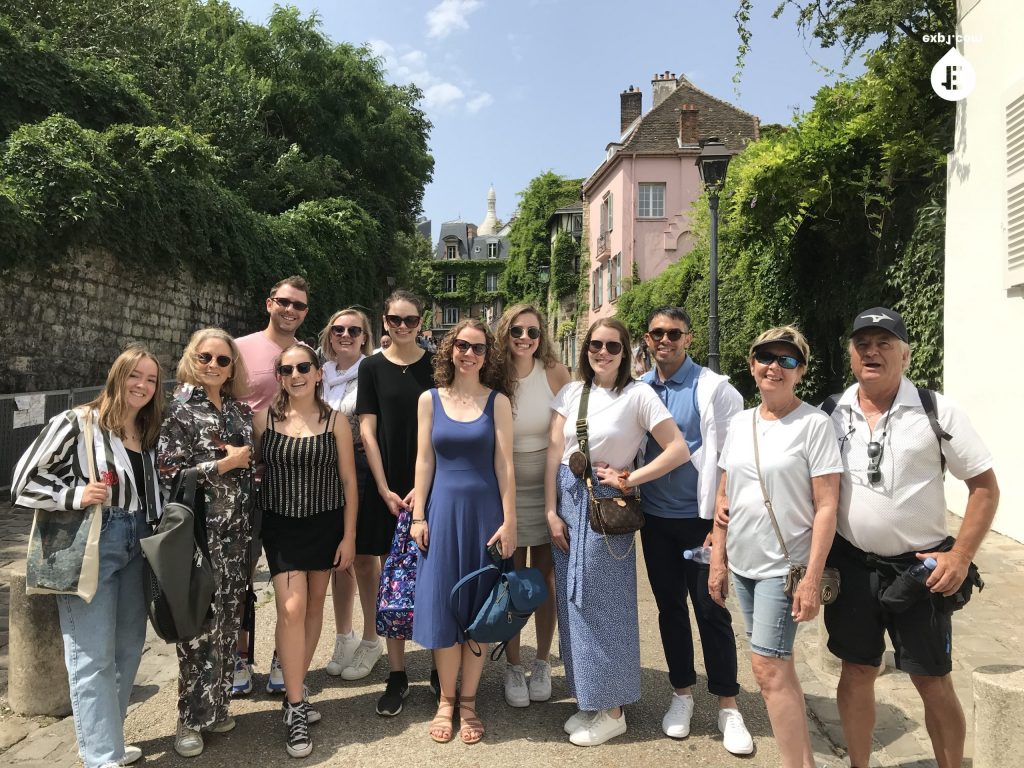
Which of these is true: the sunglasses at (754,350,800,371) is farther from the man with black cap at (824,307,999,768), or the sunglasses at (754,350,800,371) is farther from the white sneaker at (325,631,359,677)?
the white sneaker at (325,631,359,677)

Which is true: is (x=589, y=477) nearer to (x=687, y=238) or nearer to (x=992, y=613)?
(x=992, y=613)

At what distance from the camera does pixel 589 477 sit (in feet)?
11.5

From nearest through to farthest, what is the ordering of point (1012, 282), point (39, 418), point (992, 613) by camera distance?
point (992, 613) → point (1012, 282) → point (39, 418)

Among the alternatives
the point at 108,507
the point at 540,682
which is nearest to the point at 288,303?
the point at 108,507

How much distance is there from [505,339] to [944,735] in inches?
101

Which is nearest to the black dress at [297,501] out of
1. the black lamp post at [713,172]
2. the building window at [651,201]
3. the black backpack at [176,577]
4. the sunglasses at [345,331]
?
the black backpack at [176,577]

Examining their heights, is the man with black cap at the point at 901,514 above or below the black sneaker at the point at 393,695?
above

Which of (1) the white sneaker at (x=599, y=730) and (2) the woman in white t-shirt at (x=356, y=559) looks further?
(2) the woman in white t-shirt at (x=356, y=559)

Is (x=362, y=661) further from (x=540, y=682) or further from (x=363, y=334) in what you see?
(x=363, y=334)

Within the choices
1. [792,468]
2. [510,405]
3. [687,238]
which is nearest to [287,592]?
[510,405]

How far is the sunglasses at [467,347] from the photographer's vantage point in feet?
11.9

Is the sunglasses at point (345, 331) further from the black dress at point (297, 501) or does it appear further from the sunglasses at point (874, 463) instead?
the sunglasses at point (874, 463)

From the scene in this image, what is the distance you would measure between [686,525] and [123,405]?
105 inches

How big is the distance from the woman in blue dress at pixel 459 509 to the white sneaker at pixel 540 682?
17.6 inches
